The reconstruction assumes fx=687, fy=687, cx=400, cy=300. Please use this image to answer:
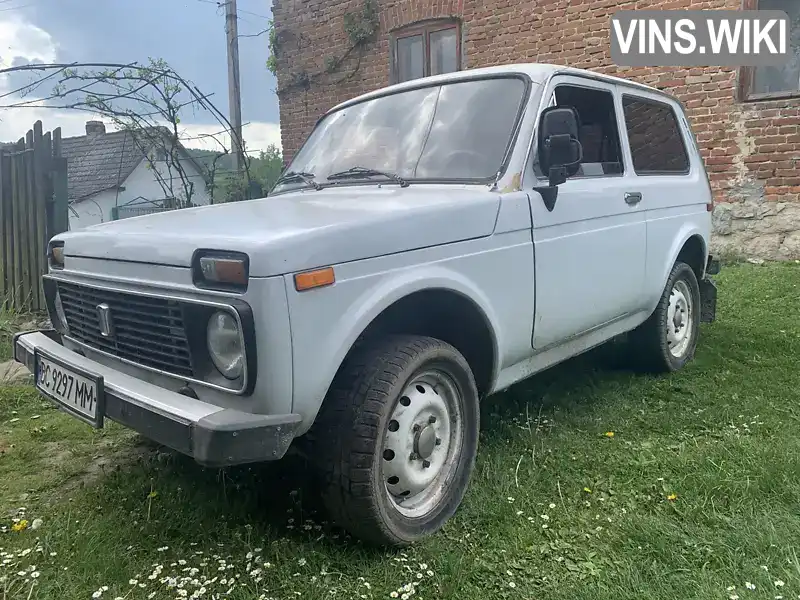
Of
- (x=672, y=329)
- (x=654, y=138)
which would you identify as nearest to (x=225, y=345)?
(x=654, y=138)

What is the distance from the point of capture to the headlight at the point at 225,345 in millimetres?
2246

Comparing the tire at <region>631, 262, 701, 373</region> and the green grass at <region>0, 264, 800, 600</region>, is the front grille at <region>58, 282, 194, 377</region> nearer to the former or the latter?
the green grass at <region>0, 264, 800, 600</region>

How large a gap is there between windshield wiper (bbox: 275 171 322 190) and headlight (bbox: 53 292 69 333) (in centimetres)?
135

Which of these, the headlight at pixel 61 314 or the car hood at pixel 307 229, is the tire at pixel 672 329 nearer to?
the car hood at pixel 307 229

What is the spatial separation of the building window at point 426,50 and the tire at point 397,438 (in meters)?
8.42

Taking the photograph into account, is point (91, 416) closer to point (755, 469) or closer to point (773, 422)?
point (755, 469)

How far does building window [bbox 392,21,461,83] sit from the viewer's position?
1059 cm

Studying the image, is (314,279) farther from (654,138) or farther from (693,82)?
(693,82)

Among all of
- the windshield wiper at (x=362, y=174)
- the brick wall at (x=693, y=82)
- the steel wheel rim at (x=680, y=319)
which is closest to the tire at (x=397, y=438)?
the windshield wiper at (x=362, y=174)

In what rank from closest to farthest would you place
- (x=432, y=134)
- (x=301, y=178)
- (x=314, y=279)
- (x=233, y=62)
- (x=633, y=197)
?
1. (x=314, y=279)
2. (x=432, y=134)
3. (x=301, y=178)
4. (x=633, y=197)
5. (x=233, y=62)

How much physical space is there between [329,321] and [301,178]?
1.69 metres

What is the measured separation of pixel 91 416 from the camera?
2.56 m

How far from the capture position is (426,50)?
35.5 feet

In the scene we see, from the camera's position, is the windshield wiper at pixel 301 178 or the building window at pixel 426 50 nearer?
the windshield wiper at pixel 301 178
